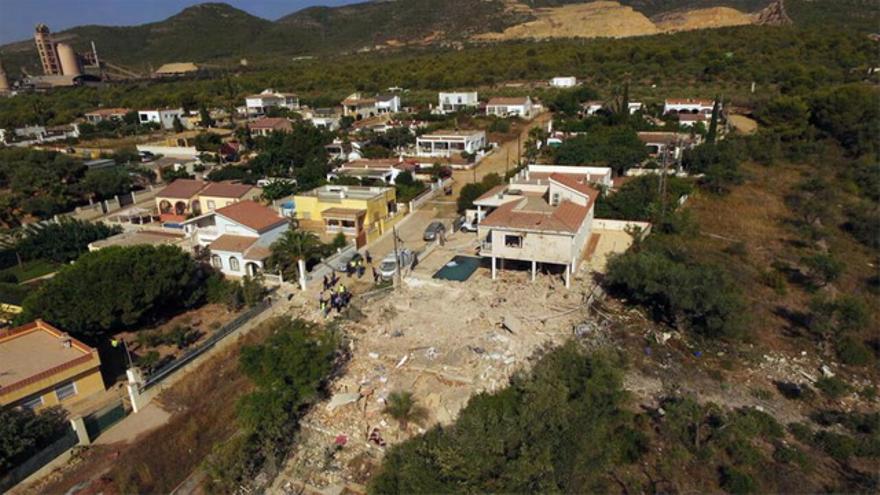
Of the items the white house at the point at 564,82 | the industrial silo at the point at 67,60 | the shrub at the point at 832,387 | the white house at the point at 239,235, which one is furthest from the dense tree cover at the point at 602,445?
the industrial silo at the point at 67,60

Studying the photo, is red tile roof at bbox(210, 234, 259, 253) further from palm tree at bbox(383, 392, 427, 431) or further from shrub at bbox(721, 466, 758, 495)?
shrub at bbox(721, 466, 758, 495)

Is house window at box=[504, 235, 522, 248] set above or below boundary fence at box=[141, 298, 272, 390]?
above

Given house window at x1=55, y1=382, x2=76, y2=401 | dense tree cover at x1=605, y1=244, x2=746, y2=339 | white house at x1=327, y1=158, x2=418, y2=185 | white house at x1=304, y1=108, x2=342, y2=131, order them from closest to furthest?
house window at x1=55, y1=382, x2=76, y2=401, dense tree cover at x1=605, y1=244, x2=746, y2=339, white house at x1=327, y1=158, x2=418, y2=185, white house at x1=304, y1=108, x2=342, y2=131

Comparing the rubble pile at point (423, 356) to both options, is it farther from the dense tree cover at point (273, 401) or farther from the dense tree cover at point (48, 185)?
the dense tree cover at point (48, 185)

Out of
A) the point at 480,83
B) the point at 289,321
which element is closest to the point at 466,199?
the point at 289,321

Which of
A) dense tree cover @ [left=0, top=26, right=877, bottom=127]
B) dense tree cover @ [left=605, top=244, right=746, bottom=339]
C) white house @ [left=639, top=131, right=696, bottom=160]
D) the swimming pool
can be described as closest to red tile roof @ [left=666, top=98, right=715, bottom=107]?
dense tree cover @ [left=0, top=26, right=877, bottom=127]
